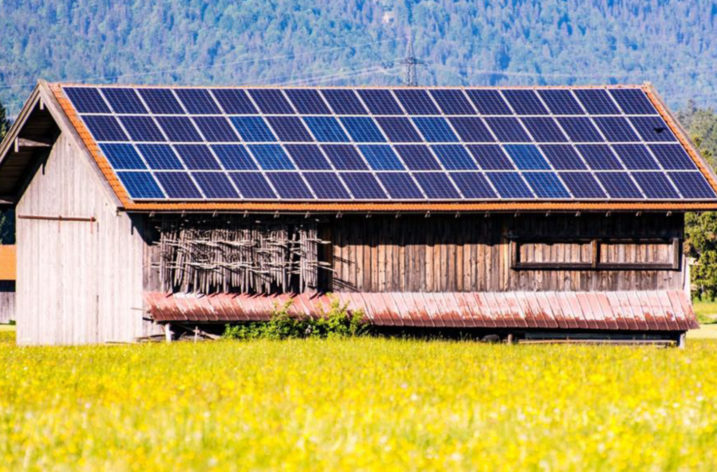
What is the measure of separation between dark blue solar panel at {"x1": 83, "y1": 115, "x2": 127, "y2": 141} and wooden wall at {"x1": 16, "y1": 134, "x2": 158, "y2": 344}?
2.19 feet

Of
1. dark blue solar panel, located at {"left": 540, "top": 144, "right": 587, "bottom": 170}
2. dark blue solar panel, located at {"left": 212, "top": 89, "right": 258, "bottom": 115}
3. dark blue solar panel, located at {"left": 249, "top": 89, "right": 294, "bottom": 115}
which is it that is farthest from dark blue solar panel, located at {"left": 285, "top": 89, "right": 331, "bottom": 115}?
dark blue solar panel, located at {"left": 540, "top": 144, "right": 587, "bottom": 170}

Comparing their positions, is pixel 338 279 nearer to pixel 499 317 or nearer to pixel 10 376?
pixel 499 317

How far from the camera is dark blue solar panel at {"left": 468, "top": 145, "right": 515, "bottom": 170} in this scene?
35250 millimetres

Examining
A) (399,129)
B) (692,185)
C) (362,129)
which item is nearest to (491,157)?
(399,129)

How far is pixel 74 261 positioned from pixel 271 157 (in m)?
5.99

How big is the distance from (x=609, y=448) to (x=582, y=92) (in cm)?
2454

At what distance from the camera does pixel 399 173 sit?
34812mm

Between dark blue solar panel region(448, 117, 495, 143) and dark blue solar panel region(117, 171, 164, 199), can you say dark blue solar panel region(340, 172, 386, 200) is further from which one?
dark blue solar panel region(117, 171, 164, 199)

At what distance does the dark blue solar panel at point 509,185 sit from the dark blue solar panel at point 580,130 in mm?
2479

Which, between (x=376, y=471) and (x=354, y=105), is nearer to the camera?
(x=376, y=471)

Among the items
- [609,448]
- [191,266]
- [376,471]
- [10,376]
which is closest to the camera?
[376,471]

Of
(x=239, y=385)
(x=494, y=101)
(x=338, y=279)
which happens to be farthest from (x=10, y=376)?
(x=494, y=101)

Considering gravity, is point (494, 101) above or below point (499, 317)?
above

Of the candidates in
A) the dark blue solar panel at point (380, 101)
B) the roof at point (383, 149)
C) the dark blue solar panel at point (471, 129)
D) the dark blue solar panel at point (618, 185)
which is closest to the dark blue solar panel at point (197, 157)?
the roof at point (383, 149)
